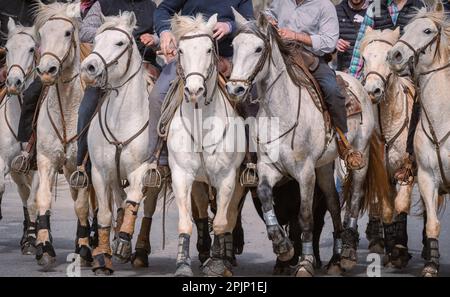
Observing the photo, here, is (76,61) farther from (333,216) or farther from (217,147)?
(333,216)

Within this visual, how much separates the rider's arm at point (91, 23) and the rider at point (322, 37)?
1.79 m

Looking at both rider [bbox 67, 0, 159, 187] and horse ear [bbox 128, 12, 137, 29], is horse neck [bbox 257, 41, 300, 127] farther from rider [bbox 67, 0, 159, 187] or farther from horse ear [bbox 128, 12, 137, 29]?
rider [bbox 67, 0, 159, 187]

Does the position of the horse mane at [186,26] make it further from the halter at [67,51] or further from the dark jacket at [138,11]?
the dark jacket at [138,11]

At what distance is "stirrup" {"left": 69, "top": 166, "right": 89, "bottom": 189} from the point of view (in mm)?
14477

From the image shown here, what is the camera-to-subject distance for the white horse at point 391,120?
15.1 m

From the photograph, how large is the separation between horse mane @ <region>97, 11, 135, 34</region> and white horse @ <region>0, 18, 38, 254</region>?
3.94ft

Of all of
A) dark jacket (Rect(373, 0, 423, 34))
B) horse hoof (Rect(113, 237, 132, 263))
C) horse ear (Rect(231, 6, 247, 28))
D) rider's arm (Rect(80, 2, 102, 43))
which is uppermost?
dark jacket (Rect(373, 0, 423, 34))

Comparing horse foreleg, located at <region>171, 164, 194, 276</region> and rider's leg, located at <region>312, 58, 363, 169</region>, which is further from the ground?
rider's leg, located at <region>312, 58, 363, 169</region>

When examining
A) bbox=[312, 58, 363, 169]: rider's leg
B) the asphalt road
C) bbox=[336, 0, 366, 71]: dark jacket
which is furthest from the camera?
bbox=[336, 0, 366, 71]: dark jacket

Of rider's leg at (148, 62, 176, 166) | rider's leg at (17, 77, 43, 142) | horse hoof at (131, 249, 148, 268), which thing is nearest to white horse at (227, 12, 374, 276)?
rider's leg at (148, 62, 176, 166)

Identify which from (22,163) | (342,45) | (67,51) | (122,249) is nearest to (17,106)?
(22,163)

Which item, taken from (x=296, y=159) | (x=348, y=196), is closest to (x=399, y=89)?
(x=348, y=196)

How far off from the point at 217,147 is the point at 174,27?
115 cm

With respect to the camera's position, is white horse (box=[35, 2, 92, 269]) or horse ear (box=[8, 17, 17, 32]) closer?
white horse (box=[35, 2, 92, 269])
